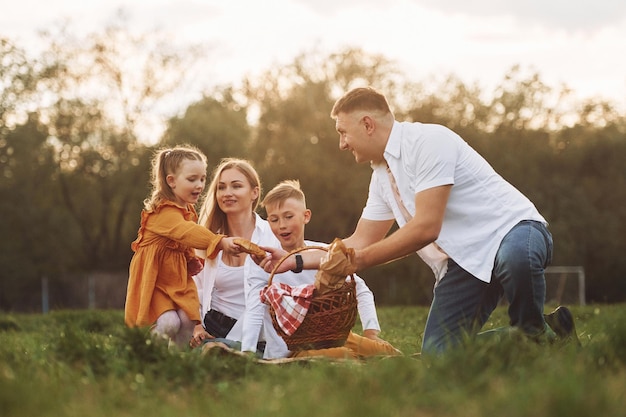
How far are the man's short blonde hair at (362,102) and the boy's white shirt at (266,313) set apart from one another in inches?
38.4

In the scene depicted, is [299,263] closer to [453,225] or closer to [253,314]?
[253,314]

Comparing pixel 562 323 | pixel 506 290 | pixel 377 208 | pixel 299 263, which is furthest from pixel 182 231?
pixel 562 323

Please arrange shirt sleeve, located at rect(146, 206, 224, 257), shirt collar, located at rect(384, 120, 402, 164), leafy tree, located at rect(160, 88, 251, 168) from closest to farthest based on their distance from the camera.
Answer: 1. shirt collar, located at rect(384, 120, 402, 164)
2. shirt sleeve, located at rect(146, 206, 224, 257)
3. leafy tree, located at rect(160, 88, 251, 168)

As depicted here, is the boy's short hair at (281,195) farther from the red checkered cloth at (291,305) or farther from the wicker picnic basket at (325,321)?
the red checkered cloth at (291,305)

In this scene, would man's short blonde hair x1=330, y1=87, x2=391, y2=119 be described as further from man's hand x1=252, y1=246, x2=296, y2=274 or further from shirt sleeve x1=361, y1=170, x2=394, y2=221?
man's hand x1=252, y1=246, x2=296, y2=274

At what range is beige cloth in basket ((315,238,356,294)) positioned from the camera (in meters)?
5.21

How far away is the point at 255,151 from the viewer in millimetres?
31516

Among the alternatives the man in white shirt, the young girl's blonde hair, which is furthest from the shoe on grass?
the young girl's blonde hair

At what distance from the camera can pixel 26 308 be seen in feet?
107

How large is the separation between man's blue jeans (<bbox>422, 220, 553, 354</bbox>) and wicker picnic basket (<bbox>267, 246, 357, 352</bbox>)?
55 centimetres

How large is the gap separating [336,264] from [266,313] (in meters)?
0.97

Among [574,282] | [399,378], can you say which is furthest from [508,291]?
[574,282]

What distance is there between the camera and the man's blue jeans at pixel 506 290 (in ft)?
16.8

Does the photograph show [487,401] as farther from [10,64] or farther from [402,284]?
[10,64]
